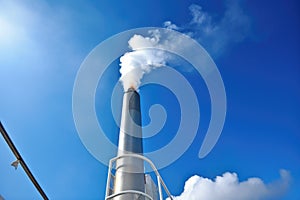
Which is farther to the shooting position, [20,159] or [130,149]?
[130,149]

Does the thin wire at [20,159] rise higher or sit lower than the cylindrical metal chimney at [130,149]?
lower

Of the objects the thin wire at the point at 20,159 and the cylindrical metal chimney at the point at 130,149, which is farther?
the cylindrical metal chimney at the point at 130,149

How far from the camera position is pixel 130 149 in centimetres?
589

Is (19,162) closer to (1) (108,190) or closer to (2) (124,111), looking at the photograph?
(1) (108,190)

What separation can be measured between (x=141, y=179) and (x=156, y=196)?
105 cm

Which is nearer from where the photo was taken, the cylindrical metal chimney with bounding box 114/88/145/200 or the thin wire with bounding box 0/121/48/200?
the thin wire with bounding box 0/121/48/200

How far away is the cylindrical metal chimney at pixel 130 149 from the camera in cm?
514

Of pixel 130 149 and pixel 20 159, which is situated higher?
pixel 130 149

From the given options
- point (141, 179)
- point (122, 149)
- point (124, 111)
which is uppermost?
point (124, 111)

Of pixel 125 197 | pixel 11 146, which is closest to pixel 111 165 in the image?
pixel 125 197

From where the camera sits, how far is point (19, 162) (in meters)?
2.95

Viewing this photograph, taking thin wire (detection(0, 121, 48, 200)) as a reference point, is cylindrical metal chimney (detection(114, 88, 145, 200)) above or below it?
above

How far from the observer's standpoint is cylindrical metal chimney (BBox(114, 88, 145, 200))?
5141 millimetres

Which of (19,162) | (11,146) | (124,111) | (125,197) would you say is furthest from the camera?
(124,111)
